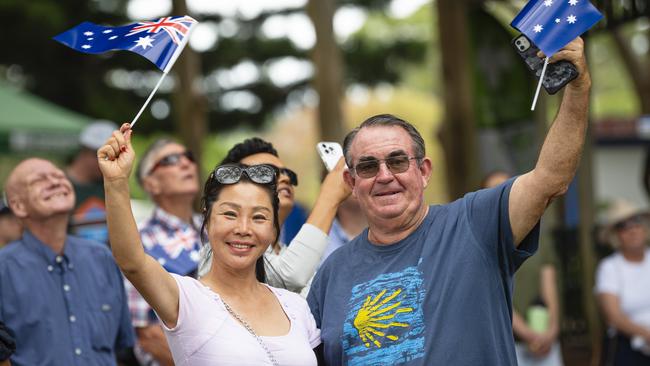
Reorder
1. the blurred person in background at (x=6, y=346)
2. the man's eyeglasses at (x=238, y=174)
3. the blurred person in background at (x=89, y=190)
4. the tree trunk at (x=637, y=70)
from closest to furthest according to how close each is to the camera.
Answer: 1. the man's eyeglasses at (x=238, y=174)
2. the blurred person in background at (x=6, y=346)
3. the blurred person in background at (x=89, y=190)
4. the tree trunk at (x=637, y=70)

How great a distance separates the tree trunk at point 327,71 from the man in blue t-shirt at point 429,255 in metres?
6.76

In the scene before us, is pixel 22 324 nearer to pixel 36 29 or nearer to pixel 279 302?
pixel 279 302

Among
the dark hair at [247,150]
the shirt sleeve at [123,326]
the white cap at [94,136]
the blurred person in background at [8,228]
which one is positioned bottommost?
the shirt sleeve at [123,326]

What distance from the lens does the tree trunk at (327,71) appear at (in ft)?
35.5

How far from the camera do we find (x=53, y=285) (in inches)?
213

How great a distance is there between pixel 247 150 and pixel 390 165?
1416 mm

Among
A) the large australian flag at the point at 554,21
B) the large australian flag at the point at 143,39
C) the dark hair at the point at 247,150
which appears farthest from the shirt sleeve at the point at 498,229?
the dark hair at the point at 247,150

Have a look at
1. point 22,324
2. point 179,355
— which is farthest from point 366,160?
point 22,324

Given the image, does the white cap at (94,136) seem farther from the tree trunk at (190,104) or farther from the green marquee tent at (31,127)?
the green marquee tent at (31,127)

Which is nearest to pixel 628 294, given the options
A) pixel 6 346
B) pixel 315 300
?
pixel 315 300

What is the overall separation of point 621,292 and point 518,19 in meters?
5.41

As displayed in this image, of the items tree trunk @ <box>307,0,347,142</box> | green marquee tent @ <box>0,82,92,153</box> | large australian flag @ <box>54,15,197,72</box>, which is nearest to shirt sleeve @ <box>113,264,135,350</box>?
large australian flag @ <box>54,15,197,72</box>

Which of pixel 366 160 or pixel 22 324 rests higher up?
pixel 366 160

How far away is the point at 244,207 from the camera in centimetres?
399
